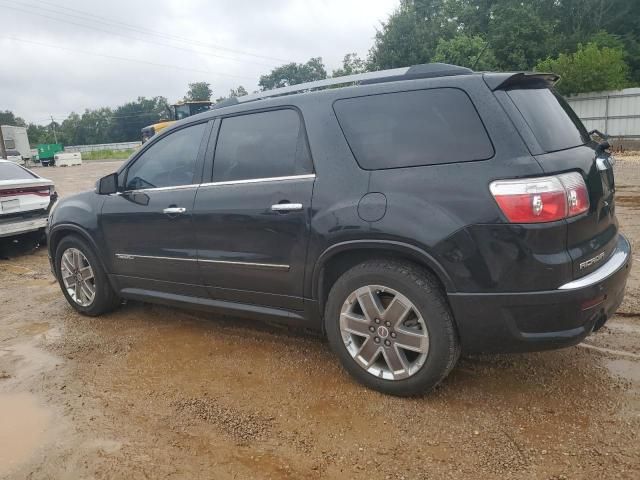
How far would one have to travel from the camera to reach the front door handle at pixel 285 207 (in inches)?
129

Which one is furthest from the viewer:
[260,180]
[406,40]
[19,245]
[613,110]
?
[406,40]

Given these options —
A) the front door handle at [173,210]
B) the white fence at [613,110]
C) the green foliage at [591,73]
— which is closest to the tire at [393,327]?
the front door handle at [173,210]

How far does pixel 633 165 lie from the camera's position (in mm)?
15492

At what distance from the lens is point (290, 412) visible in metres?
3.04

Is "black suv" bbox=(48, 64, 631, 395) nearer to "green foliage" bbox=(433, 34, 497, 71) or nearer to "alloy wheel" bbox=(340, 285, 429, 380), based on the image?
"alloy wheel" bbox=(340, 285, 429, 380)

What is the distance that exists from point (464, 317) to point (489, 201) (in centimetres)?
63

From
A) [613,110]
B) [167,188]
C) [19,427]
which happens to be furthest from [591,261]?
[613,110]

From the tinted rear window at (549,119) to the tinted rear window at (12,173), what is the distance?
7803 millimetres

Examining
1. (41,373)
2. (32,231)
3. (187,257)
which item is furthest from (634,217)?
(32,231)

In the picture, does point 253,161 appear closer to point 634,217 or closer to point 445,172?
point 445,172

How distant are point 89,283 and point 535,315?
12.8ft

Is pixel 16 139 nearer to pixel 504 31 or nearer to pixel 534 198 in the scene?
pixel 504 31

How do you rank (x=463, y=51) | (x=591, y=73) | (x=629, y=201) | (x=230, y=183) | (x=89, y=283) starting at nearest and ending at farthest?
(x=230, y=183)
(x=89, y=283)
(x=629, y=201)
(x=591, y=73)
(x=463, y=51)

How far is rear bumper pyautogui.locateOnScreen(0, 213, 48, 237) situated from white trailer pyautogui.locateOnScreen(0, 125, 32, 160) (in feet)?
148
